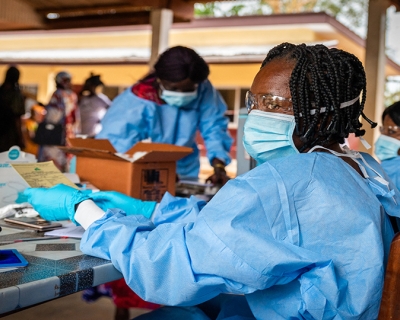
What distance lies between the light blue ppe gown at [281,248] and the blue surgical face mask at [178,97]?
211 centimetres

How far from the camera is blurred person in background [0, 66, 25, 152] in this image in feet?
22.0

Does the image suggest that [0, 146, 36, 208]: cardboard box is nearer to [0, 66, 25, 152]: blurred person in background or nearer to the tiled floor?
the tiled floor

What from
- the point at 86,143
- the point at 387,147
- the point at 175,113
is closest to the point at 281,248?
the point at 86,143

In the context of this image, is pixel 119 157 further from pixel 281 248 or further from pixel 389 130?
pixel 389 130

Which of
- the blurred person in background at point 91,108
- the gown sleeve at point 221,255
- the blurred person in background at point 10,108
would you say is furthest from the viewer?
the blurred person in background at point 91,108

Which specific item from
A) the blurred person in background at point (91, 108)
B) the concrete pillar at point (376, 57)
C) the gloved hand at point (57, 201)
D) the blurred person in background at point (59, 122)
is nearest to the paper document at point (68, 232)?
the gloved hand at point (57, 201)

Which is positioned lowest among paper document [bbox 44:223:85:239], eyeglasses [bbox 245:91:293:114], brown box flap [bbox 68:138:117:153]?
paper document [bbox 44:223:85:239]

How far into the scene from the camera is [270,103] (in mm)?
1648

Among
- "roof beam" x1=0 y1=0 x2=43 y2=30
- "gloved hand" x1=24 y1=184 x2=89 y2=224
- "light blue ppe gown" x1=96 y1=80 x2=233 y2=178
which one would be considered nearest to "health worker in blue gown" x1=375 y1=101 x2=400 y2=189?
"light blue ppe gown" x1=96 y1=80 x2=233 y2=178

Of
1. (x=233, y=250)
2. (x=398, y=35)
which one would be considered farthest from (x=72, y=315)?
(x=398, y=35)

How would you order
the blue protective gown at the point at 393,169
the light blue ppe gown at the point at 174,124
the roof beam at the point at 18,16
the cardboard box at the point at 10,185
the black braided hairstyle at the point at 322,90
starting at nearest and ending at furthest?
the black braided hairstyle at the point at 322,90, the cardboard box at the point at 10,185, the blue protective gown at the point at 393,169, the light blue ppe gown at the point at 174,124, the roof beam at the point at 18,16

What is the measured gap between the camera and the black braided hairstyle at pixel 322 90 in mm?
1588

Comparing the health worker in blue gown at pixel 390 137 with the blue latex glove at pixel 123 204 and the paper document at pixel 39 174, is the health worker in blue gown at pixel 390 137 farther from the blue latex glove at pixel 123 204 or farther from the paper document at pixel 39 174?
the paper document at pixel 39 174

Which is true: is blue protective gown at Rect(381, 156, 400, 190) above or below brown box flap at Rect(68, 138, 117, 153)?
below
